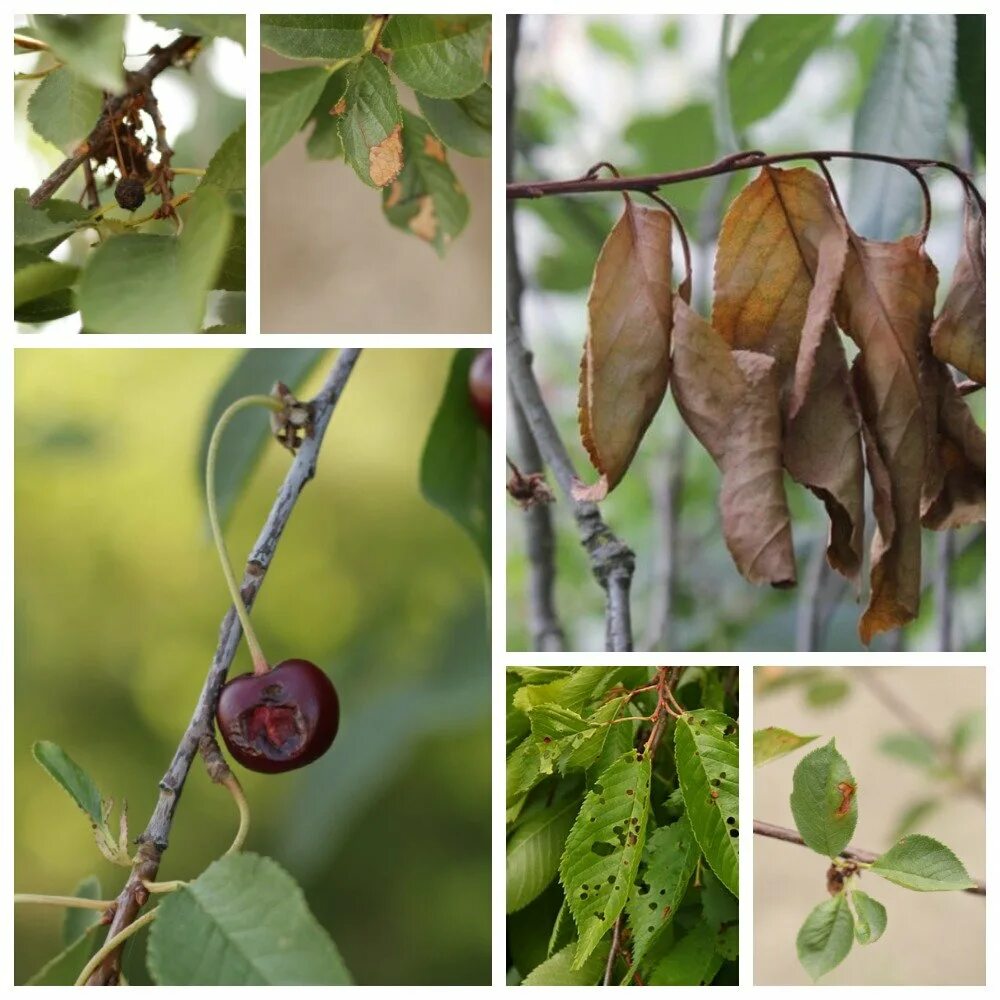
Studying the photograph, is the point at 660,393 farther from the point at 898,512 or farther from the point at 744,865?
the point at 744,865

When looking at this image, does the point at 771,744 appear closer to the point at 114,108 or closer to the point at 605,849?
the point at 605,849

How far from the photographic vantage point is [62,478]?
2.63 feet

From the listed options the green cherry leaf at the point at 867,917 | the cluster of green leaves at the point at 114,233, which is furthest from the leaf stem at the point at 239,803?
the green cherry leaf at the point at 867,917

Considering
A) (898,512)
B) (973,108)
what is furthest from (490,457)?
(973,108)

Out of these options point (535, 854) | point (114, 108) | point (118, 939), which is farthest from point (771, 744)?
point (114, 108)

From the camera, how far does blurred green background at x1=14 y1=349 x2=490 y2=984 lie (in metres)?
0.68

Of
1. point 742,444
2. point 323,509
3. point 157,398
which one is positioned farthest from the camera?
point 323,509

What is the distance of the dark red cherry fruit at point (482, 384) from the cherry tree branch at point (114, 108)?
0.23m

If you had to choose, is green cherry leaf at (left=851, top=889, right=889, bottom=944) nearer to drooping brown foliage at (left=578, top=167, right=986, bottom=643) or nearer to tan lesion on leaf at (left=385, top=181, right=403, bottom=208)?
drooping brown foliage at (left=578, top=167, right=986, bottom=643)

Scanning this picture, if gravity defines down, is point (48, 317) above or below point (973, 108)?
below

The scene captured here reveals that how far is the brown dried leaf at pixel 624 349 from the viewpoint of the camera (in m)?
0.57

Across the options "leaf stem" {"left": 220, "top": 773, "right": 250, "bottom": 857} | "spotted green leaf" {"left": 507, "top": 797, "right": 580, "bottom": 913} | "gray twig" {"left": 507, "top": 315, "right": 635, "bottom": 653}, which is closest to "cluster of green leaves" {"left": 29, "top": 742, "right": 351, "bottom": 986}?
"leaf stem" {"left": 220, "top": 773, "right": 250, "bottom": 857}

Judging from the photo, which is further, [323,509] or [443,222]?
[323,509]
